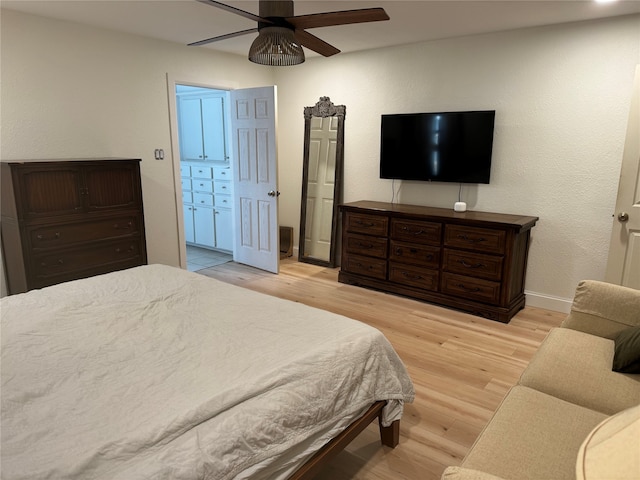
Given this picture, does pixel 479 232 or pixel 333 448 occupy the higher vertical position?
pixel 479 232

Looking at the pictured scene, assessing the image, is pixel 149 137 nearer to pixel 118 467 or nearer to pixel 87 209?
pixel 87 209

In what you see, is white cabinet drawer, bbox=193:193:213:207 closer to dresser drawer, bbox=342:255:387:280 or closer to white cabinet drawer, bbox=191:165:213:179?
white cabinet drawer, bbox=191:165:213:179

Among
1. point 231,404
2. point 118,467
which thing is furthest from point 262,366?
point 118,467

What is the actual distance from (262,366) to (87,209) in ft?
8.36

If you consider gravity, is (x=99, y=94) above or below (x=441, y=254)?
above

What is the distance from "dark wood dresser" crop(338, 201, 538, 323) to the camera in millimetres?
3613

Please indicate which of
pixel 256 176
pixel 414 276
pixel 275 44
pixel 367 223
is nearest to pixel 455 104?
pixel 367 223

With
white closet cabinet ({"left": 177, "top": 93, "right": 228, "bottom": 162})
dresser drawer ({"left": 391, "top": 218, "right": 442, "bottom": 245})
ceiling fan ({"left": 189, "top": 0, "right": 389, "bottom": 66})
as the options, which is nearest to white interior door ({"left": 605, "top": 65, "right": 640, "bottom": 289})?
dresser drawer ({"left": 391, "top": 218, "right": 442, "bottom": 245})

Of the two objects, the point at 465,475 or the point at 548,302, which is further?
the point at 548,302

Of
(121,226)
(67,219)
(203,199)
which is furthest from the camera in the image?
(203,199)

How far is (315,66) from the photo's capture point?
16.5ft

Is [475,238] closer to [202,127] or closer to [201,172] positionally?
[201,172]

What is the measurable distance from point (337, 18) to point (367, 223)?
2.45 m

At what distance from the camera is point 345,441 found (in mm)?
1793
